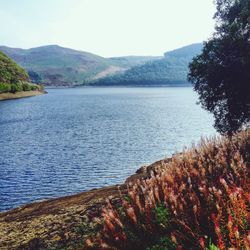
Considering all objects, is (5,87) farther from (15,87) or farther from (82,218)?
(82,218)

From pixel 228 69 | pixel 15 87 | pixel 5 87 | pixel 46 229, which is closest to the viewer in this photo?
pixel 46 229

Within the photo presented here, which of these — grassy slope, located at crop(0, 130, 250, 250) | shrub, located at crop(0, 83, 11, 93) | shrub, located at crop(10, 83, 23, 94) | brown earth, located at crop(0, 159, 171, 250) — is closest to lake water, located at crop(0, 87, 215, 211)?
grassy slope, located at crop(0, 130, 250, 250)

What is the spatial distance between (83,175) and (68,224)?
2863 cm

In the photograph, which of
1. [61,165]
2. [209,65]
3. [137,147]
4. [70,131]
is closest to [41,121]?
[70,131]

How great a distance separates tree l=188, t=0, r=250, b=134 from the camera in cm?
2916

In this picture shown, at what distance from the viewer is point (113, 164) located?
149ft

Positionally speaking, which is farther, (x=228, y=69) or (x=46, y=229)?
(x=228, y=69)

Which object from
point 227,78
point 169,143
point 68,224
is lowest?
point 169,143

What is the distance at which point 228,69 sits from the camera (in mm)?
29828

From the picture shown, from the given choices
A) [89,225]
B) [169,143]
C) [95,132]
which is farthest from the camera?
[95,132]

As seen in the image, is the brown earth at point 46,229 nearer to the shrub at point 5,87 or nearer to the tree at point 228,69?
the tree at point 228,69

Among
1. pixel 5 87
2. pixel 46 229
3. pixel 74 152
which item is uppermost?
pixel 5 87

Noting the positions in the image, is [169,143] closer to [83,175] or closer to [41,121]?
[83,175]

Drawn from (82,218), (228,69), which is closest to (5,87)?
(228,69)
